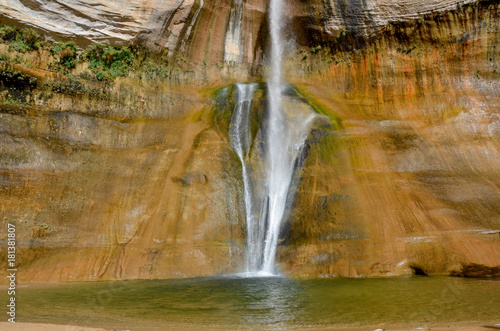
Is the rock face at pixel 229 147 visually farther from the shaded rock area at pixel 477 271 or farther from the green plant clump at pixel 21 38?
the green plant clump at pixel 21 38

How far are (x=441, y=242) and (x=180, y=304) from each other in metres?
7.51

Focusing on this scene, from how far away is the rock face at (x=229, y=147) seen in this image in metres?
12.5

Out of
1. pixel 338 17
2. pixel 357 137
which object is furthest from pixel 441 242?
pixel 338 17

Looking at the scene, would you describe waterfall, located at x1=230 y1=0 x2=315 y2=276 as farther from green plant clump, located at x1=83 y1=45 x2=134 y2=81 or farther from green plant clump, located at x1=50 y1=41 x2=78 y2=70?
green plant clump, located at x1=50 y1=41 x2=78 y2=70

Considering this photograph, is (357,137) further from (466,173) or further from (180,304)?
(180,304)

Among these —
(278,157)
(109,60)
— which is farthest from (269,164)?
(109,60)

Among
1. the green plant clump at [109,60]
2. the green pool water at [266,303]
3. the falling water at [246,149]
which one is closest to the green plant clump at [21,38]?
the green plant clump at [109,60]

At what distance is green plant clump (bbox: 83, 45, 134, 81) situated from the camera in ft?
58.7

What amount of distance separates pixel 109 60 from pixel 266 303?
13.8 m

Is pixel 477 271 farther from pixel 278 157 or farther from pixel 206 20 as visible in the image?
pixel 206 20

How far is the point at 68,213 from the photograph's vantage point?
13.3 m

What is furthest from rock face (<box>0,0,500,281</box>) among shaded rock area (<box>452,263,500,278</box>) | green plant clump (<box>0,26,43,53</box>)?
green plant clump (<box>0,26,43,53</box>)

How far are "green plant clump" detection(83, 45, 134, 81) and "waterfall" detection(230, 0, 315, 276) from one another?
5100 millimetres

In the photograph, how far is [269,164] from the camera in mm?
15578
